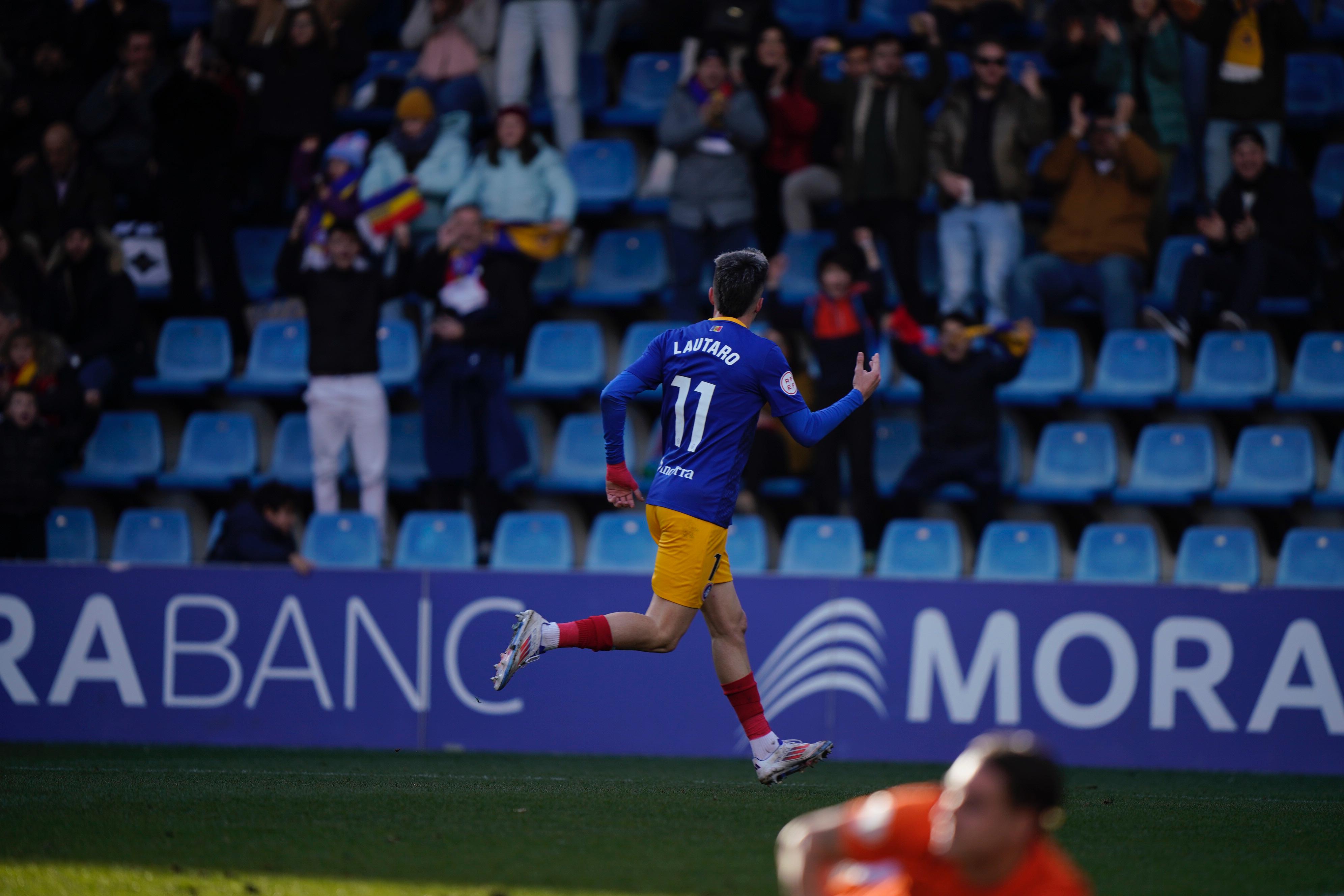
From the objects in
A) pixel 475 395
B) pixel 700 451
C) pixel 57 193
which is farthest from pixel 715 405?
pixel 57 193

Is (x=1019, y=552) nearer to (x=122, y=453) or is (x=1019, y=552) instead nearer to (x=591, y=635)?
(x=591, y=635)

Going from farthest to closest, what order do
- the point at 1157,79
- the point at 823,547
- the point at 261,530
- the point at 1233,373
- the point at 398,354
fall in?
the point at 398,354 → the point at 1157,79 → the point at 1233,373 → the point at 823,547 → the point at 261,530

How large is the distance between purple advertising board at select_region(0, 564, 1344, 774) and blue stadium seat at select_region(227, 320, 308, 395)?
2933 mm

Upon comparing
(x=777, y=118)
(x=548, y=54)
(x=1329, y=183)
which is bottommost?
(x=1329, y=183)

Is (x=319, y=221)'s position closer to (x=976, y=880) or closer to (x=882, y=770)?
(x=882, y=770)

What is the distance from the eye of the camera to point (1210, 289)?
38.0ft

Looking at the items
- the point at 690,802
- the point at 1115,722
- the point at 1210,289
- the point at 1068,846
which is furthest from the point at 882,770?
the point at 1210,289

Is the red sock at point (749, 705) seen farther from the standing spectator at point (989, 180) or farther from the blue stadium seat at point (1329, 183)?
the blue stadium seat at point (1329, 183)

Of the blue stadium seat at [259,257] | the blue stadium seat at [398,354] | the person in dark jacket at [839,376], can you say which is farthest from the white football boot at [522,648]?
the blue stadium seat at [259,257]

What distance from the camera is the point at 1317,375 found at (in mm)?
11297

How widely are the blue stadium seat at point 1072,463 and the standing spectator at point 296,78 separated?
659cm

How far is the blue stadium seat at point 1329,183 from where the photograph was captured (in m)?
12.3

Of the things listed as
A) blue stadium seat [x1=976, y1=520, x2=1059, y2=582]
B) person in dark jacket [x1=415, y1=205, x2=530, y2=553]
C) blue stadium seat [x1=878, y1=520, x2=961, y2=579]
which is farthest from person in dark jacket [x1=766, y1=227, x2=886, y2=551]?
person in dark jacket [x1=415, y1=205, x2=530, y2=553]

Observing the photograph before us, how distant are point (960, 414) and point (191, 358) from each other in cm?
647
